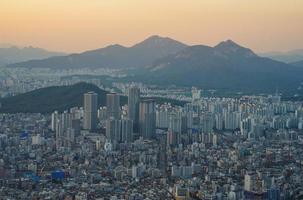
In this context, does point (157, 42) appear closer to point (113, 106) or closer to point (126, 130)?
point (113, 106)

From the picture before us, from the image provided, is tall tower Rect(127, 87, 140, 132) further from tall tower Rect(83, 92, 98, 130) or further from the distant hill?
the distant hill

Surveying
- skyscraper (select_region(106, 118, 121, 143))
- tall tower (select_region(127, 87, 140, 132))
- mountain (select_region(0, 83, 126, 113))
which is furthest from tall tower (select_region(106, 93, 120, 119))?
skyscraper (select_region(106, 118, 121, 143))

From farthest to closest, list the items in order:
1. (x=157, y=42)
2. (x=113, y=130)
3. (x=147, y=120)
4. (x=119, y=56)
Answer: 1. (x=157, y=42)
2. (x=119, y=56)
3. (x=147, y=120)
4. (x=113, y=130)

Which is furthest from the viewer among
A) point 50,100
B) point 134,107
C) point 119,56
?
point 119,56

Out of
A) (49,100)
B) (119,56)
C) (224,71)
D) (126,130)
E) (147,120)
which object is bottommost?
(126,130)

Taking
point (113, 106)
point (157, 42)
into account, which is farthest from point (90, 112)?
point (157, 42)

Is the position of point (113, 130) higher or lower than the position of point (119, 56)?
lower

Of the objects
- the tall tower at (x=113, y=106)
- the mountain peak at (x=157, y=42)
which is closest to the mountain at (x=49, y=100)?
the tall tower at (x=113, y=106)
